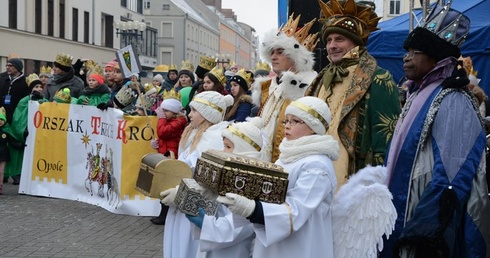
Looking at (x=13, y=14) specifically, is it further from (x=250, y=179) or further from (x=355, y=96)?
(x=250, y=179)

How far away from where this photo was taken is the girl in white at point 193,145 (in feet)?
17.1

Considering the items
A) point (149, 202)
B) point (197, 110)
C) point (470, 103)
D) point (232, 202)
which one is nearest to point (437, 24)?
point (470, 103)

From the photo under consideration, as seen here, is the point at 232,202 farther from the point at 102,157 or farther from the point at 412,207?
the point at 102,157

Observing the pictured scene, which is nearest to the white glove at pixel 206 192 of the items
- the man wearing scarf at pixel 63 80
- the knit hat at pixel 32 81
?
the man wearing scarf at pixel 63 80

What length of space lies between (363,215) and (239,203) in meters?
0.70

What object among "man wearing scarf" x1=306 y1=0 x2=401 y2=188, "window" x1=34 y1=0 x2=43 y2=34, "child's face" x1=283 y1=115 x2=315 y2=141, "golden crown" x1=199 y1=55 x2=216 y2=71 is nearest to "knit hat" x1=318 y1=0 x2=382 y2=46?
"man wearing scarf" x1=306 y1=0 x2=401 y2=188

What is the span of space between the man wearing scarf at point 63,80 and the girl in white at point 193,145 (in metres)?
6.12

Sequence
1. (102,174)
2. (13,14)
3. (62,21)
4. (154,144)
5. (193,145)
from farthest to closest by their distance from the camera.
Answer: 1. (62,21)
2. (13,14)
3. (102,174)
4. (154,144)
5. (193,145)

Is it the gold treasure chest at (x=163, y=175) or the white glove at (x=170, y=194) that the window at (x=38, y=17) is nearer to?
the gold treasure chest at (x=163, y=175)

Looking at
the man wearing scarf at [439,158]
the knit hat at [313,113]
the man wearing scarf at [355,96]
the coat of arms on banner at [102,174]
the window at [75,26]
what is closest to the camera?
the man wearing scarf at [439,158]

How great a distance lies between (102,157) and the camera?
999cm

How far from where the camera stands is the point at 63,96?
1081 cm

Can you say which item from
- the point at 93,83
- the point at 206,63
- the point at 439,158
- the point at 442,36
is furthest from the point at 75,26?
the point at 439,158

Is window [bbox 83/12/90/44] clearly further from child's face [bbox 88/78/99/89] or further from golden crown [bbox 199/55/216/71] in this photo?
golden crown [bbox 199/55/216/71]
